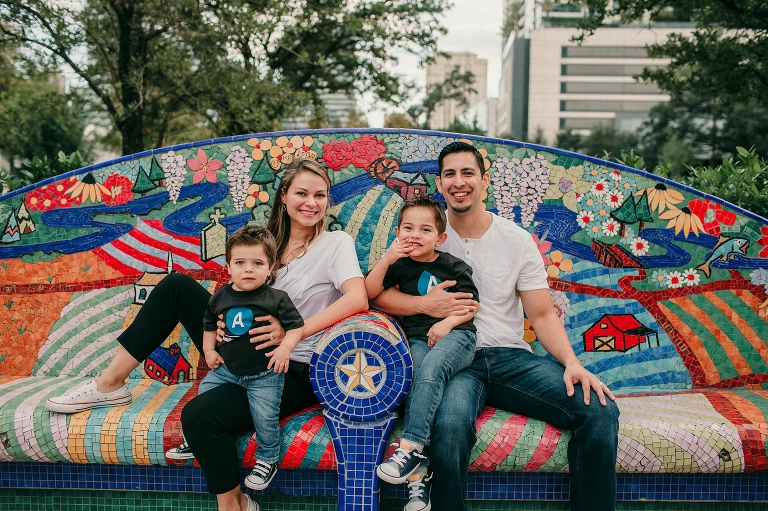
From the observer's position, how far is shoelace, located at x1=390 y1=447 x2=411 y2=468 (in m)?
2.29

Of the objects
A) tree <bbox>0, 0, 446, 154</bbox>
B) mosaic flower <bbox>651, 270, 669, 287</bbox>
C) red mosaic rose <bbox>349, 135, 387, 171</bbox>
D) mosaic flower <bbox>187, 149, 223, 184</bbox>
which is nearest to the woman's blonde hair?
red mosaic rose <bbox>349, 135, 387, 171</bbox>

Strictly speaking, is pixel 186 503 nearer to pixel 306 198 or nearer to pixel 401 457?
pixel 401 457

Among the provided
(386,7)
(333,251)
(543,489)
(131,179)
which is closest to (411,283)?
(333,251)

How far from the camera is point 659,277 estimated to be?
10.8 feet

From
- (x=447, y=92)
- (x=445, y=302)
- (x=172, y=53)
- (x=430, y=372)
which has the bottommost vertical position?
(x=430, y=372)

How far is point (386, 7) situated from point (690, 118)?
3902cm

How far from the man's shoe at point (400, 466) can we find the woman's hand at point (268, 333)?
2.11ft

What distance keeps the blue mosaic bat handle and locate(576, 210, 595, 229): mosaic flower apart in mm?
1277

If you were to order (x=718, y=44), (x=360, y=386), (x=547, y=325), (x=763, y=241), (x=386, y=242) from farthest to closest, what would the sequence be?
(x=718, y=44), (x=386, y=242), (x=763, y=241), (x=547, y=325), (x=360, y=386)

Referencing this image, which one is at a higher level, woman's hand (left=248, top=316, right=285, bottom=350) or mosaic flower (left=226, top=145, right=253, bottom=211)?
mosaic flower (left=226, top=145, right=253, bottom=211)

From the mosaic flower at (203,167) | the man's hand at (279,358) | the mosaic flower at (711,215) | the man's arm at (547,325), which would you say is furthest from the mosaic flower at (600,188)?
the mosaic flower at (203,167)

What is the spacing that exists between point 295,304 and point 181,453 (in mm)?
770

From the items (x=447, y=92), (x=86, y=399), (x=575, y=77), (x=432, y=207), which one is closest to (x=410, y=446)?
(x=432, y=207)

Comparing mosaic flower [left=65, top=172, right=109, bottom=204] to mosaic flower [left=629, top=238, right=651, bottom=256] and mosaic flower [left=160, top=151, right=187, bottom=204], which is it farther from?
mosaic flower [left=629, top=238, right=651, bottom=256]
